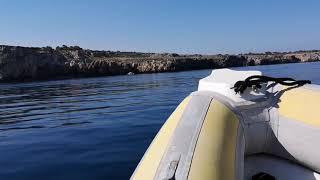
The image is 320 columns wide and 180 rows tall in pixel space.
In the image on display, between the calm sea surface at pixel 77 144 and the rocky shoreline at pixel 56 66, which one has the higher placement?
the calm sea surface at pixel 77 144

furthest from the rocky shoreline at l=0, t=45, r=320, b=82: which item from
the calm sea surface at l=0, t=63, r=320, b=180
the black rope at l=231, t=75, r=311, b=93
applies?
the black rope at l=231, t=75, r=311, b=93

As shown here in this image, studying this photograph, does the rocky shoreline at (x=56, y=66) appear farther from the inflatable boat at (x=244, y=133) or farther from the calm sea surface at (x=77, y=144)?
the inflatable boat at (x=244, y=133)

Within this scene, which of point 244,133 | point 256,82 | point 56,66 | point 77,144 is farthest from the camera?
point 56,66

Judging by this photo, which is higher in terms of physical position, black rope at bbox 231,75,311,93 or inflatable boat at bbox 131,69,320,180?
black rope at bbox 231,75,311,93

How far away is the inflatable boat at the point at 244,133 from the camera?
3.20 meters

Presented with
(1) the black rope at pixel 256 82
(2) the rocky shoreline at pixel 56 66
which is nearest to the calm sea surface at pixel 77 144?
(1) the black rope at pixel 256 82

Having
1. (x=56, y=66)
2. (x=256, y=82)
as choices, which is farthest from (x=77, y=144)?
(x=56, y=66)

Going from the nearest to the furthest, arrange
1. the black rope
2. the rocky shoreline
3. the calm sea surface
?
1. the black rope
2. the calm sea surface
3. the rocky shoreline

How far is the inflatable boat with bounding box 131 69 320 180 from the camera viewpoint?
3197 mm

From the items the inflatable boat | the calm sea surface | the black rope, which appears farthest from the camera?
the calm sea surface

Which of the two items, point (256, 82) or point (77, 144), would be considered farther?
point (77, 144)

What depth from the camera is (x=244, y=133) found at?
4043mm

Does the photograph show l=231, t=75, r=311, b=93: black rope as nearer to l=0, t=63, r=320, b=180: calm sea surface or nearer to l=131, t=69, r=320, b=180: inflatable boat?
l=131, t=69, r=320, b=180: inflatable boat

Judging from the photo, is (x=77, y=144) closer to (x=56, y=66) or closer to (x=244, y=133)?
(x=244, y=133)
